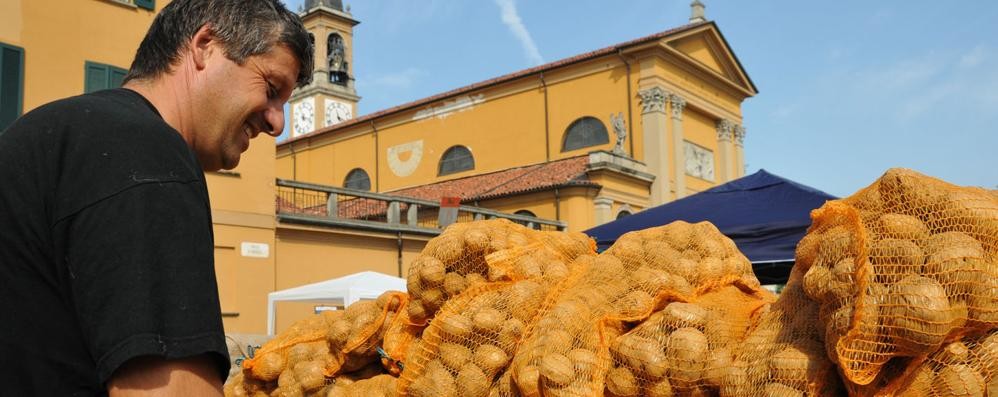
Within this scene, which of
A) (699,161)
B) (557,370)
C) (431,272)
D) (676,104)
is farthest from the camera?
(699,161)

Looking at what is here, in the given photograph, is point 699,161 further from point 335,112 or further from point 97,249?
point 97,249

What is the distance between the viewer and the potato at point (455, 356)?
396 centimetres

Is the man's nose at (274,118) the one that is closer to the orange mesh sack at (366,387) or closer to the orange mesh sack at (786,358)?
the orange mesh sack at (786,358)

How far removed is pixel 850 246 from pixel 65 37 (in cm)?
1532

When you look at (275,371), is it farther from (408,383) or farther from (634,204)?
(634,204)

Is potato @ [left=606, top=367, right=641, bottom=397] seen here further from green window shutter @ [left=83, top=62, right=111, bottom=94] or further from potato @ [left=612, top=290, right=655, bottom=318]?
green window shutter @ [left=83, top=62, right=111, bottom=94]

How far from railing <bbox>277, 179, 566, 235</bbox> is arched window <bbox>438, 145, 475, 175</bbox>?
23.6 ft

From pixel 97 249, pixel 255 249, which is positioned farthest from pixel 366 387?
pixel 255 249

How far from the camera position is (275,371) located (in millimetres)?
5082

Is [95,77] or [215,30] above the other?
[95,77]

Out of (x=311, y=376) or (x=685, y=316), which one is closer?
(x=685, y=316)

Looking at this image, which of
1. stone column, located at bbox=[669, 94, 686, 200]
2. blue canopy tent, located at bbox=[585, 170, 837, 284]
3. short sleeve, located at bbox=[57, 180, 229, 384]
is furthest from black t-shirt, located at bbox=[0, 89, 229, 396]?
stone column, located at bbox=[669, 94, 686, 200]

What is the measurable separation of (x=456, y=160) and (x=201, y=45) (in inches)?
1275

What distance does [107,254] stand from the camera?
3.82 ft
